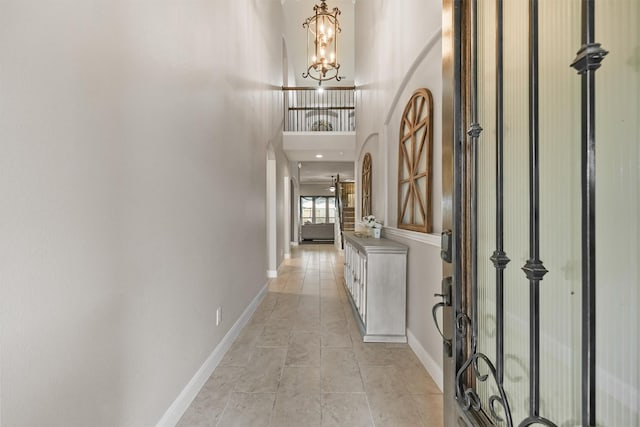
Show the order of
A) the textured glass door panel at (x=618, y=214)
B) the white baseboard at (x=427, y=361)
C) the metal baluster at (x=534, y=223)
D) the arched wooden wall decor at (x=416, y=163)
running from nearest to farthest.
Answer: the textured glass door panel at (x=618, y=214) → the metal baluster at (x=534, y=223) → the white baseboard at (x=427, y=361) → the arched wooden wall decor at (x=416, y=163)

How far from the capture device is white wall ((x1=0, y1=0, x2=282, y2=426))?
856 mm

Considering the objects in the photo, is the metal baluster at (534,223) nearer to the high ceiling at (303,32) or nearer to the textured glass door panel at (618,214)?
the textured glass door panel at (618,214)

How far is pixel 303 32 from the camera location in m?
7.59

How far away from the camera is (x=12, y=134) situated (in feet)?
2.71

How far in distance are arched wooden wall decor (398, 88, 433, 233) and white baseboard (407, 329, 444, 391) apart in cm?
95

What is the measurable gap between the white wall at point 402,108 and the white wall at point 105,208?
165 centimetres

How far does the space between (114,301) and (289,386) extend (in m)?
1.33

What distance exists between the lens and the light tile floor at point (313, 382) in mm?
1745

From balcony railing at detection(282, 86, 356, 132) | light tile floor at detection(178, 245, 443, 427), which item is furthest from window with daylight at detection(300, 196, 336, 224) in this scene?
light tile floor at detection(178, 245, 443, 427)

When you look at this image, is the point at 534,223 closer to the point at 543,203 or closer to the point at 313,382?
the point at 543,203

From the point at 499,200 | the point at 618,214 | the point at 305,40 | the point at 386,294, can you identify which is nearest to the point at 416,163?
the point at 386,294

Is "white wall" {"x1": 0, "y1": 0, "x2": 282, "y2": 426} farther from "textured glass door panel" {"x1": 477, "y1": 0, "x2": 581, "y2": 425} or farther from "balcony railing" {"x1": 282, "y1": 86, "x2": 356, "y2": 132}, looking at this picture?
"balcony railing" {"x1": 282, "y1": 86, "x2": 356, "y2": 132}

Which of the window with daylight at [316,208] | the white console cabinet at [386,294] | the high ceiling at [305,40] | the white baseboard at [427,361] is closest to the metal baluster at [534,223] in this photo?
the white baseboard at [427,361]

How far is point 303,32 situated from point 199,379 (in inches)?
318
